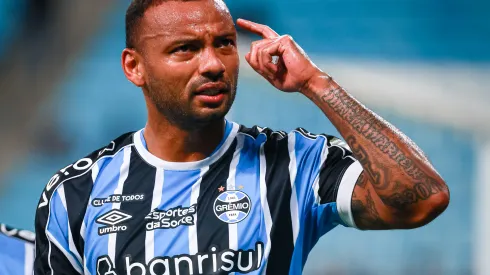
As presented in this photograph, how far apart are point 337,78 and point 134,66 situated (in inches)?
113

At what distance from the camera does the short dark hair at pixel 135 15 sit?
2498 mm

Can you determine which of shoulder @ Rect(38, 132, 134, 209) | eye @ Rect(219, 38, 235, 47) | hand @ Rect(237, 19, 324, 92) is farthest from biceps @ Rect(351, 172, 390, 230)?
shoulder @ Rect(38, 132, 134, 209)

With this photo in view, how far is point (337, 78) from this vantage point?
5.28 meters

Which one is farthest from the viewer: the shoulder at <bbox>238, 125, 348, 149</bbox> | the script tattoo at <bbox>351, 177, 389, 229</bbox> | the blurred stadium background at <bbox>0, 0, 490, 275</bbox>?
the blurred stadium background at <bbox>0, 0, 490, 275</bbox>

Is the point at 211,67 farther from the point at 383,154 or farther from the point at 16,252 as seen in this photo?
the point at 16,252

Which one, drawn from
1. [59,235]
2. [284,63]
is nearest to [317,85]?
[284,63]

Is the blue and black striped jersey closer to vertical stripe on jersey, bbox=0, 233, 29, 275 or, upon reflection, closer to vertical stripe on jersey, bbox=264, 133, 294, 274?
vertical stripe on jersey, bbox=264, 133, 294, 274

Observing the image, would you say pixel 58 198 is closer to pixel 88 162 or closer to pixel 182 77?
pixel 88 162

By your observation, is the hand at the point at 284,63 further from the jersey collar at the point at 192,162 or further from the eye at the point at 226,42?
the jersey collar at the point at 192,162

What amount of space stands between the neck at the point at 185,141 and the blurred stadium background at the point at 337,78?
8.73ft

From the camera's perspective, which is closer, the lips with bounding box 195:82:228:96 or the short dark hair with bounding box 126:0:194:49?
the lips with bounding box 195:82:228:96

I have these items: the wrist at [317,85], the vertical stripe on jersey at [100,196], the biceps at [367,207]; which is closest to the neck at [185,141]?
the vertical stripe on jersey at [100,196]

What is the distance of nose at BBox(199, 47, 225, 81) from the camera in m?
2.29

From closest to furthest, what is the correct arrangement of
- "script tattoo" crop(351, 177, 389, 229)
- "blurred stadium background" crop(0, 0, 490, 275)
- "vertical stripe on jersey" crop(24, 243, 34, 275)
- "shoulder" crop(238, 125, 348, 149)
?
"script tattoo" crop(351, 177, 389, 229) < "shoulder" crop(238, 125, 348, 149) < "vertical stripe on jersey" crop(24, 243, 34, 275) < "blurred stadium background" crop(0, 0, 490, 275)
